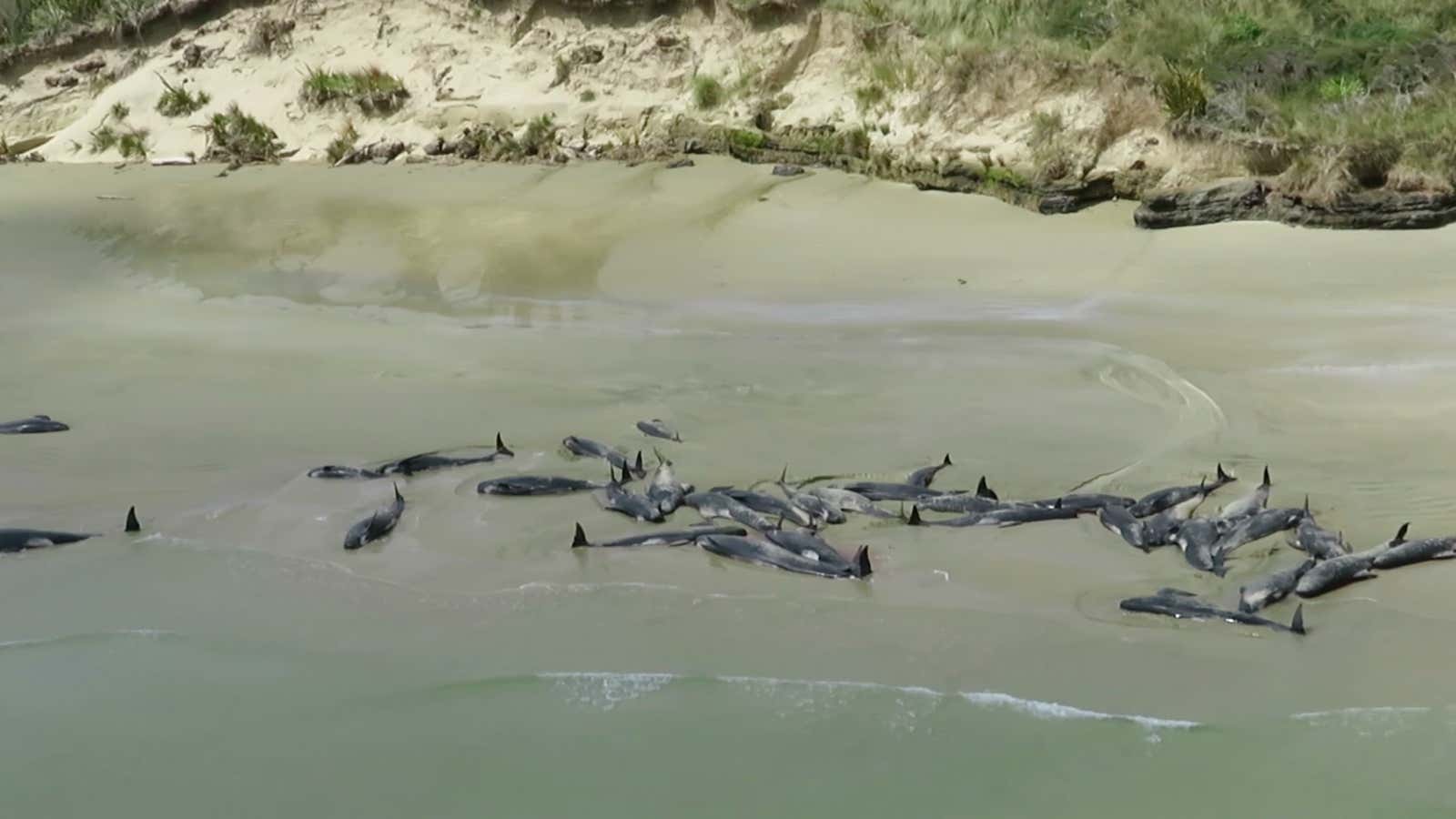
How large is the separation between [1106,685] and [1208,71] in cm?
894

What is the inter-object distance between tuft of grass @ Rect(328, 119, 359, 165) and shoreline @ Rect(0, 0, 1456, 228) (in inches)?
1.7

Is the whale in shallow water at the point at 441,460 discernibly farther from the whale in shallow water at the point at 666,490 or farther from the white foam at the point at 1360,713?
the white foam at the point at 1360,713

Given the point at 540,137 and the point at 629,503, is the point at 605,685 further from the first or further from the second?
the point at 540,137

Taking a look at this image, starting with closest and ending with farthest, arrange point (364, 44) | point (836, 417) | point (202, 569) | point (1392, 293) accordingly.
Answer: point (202, 569)
point (836, 417)
point (1392, 293)
point (364, 44)

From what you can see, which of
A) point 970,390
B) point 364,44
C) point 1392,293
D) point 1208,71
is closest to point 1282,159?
point 1208,71

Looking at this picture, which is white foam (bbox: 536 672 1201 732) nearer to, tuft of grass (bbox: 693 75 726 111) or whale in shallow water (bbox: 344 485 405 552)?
whale in shallow water (bbox: 344 485 405 552)

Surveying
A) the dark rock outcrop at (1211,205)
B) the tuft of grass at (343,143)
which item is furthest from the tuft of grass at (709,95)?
the dark rock outcrop at (1211,205)

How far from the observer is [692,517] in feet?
24.1

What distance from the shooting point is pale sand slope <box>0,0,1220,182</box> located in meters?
13.5

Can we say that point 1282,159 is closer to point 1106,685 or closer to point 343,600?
point 1106,685

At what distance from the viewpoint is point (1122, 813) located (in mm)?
4672

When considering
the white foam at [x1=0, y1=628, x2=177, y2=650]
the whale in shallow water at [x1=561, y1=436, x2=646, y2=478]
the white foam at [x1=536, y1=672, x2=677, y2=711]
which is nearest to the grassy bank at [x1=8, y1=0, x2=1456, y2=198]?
the whale in shallow water at [x1=561, y1=436, x2=646, y2=478]

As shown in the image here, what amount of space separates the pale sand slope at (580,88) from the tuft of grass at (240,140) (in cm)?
25

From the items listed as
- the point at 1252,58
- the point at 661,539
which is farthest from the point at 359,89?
the point at 661,539
